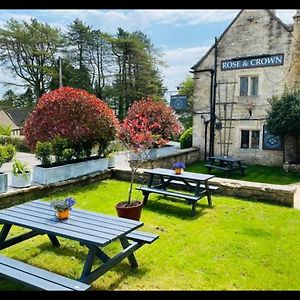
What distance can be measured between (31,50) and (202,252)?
28722 mm

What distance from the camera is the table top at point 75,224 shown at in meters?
3.41

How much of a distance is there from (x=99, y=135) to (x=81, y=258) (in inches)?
210

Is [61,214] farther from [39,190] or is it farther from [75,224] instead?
[39,190]

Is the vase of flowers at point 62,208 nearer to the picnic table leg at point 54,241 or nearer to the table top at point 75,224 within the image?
the table top at point 75,224

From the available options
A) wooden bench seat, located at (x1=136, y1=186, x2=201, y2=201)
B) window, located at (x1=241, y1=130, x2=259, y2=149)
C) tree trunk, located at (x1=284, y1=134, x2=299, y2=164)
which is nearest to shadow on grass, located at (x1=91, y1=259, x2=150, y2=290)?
wooden bench seat, located at (x1=136, y1=186, x2=201, y2=201)

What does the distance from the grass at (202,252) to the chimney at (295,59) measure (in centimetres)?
807

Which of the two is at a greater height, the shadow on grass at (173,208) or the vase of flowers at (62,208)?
the vase of flowers at (62,208)

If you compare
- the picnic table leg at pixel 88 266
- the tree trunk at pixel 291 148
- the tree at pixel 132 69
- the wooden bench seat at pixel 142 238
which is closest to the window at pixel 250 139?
the tree trunk at pixel 291 148

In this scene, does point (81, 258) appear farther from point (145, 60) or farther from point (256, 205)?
point (145, 60)

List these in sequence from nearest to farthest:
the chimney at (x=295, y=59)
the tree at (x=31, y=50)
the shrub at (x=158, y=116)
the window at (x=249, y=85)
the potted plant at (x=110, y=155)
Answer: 1. the potted plant at (x=110, y=155)
2. the chimney at (x=295, y=59)
3. the shrub at (x=158, y=116)
4. the window at (x=249, y=85)
5. the tree at (x=31, y=50)

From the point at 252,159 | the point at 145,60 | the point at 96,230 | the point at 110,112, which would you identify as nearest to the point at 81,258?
the point at 96,230

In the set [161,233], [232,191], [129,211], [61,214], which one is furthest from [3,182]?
[232,191]

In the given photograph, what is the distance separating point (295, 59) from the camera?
1294 cm

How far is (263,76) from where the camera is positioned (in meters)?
13.7
